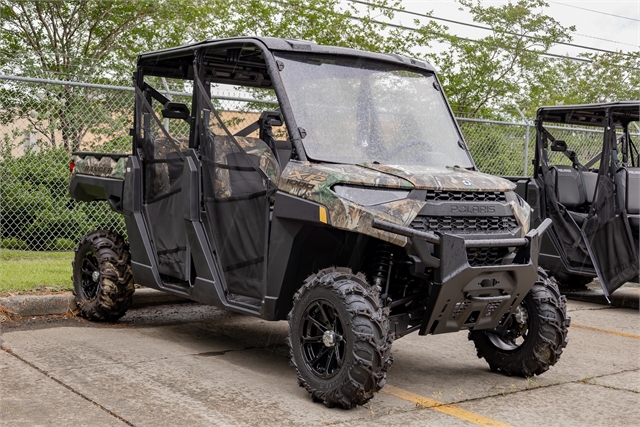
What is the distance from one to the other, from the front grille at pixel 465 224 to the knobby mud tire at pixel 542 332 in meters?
0.61

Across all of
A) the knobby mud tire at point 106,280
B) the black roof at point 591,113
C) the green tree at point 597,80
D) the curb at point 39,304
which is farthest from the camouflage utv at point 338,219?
the green tree at point 597,80

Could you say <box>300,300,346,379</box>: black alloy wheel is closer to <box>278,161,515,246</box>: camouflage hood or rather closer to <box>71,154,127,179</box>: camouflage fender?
<box>278,161,515,246</box>: camouflage hood

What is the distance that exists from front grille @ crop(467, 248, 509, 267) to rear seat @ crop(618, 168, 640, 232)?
13.2ft

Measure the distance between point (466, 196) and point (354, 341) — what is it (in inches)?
47.9

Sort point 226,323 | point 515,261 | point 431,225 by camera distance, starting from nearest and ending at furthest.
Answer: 1. point 431,225
2. point 515,261
3. point 226,323

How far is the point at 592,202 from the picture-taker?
356 inches

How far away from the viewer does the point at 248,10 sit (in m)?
16.4

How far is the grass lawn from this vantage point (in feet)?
25.3

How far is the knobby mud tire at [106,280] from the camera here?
7.09 meters

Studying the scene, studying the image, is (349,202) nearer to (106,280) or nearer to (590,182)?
(106,280)

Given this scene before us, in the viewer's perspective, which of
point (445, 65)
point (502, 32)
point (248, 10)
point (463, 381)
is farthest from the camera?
point (502, 32)

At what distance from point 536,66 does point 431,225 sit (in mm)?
15414

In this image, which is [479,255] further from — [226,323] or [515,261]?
[226,323]

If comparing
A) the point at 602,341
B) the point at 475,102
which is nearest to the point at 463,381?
the point at 602,341
